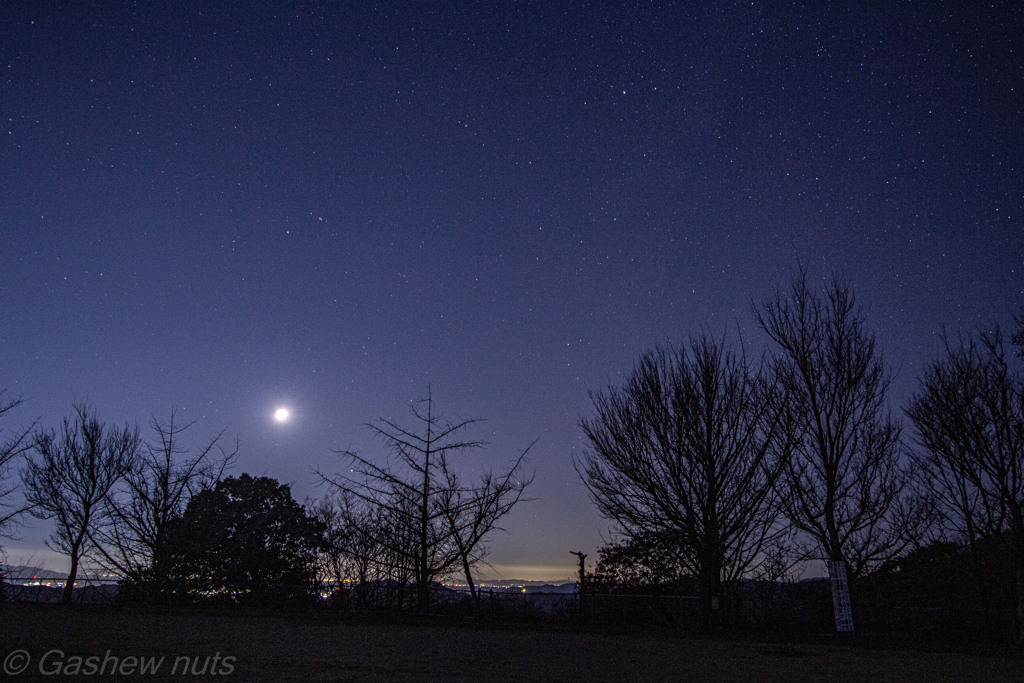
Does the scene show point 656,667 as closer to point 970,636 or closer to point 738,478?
point 738,478

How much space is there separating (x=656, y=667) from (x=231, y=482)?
24.9m

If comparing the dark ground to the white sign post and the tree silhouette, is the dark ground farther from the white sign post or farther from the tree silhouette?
the tree silhouette

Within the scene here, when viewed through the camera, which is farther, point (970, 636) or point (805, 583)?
point (805, 583)

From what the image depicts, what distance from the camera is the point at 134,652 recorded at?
25.9 feet

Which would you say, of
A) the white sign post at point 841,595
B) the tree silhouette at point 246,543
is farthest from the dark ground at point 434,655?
the tree silhouette at point 246,543

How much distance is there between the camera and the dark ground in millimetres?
7043

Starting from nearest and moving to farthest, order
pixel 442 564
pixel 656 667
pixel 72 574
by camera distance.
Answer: pixel 656 667 → pixel 442 564 → pixel 72 574

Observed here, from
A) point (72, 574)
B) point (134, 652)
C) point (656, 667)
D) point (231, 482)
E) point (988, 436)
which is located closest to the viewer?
point (134, 652)

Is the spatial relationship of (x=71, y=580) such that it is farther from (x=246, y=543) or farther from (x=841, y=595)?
(x=841, y=595)

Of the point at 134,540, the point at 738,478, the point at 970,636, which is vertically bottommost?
the point at 970,636

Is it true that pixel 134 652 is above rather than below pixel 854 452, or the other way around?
below

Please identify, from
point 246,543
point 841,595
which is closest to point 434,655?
point 841,595

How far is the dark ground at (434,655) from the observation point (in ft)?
23.1

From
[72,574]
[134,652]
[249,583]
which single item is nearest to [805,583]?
[249,583]
